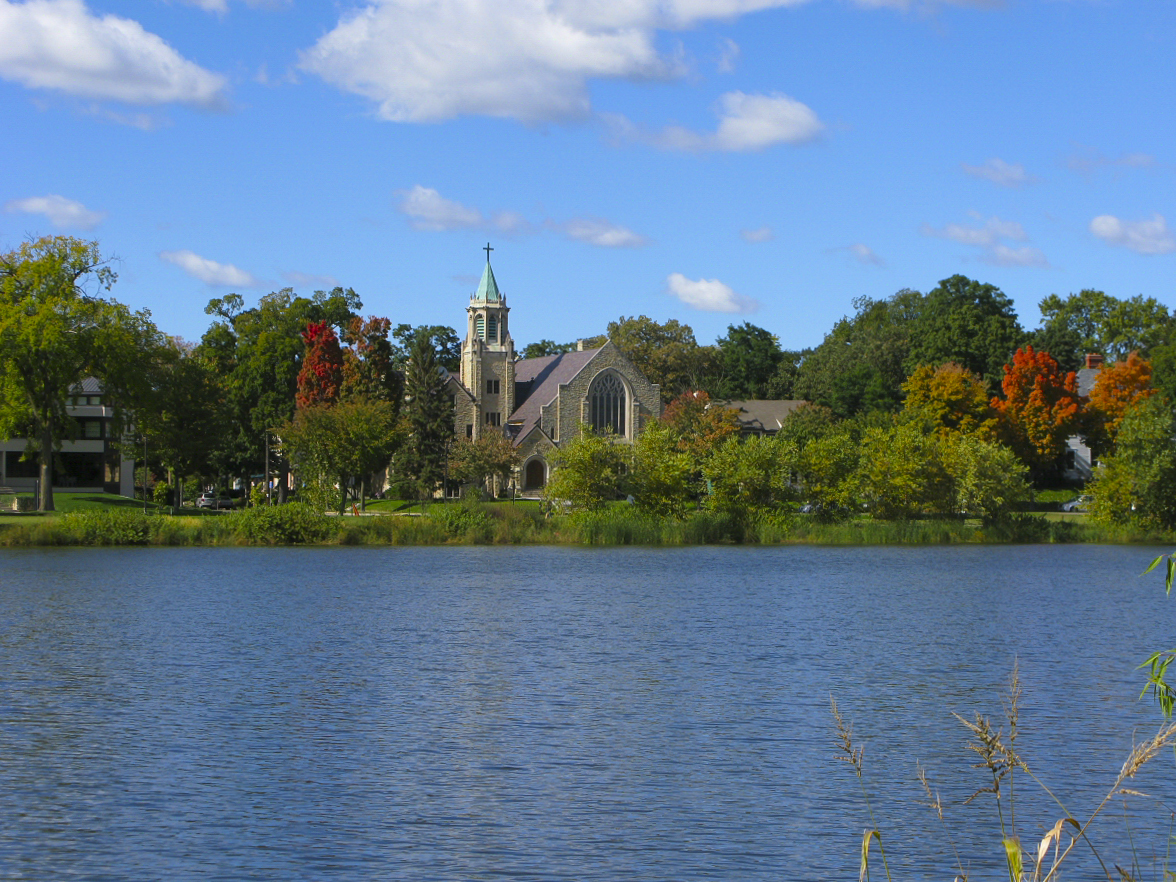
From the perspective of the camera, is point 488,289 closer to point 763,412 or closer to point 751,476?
point 763,412

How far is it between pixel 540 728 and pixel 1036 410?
7582cm

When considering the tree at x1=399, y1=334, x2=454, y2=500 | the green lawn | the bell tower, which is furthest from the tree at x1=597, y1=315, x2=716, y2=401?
the green lawn

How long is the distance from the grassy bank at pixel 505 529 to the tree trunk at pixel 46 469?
24.4 ft

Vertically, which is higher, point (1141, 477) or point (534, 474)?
point (534, 474)

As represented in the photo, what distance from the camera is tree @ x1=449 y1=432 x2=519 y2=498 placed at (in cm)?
8712

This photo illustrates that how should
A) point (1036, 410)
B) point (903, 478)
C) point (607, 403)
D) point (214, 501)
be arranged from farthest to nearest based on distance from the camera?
1. point (607, 403)
2. point (214, 501)
3. point (1036, 410)
4. point (903, 478)

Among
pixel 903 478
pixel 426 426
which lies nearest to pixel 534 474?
pixel 426 426

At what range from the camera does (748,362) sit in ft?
406

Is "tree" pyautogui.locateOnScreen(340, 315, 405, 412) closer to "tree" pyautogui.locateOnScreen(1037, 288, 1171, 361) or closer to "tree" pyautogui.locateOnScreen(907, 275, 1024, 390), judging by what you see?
"tree" pyautogui.locateOnScreen(907, 275, 1024, 390)

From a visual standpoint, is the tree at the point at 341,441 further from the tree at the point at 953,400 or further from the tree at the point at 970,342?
the tree at the point at 970,342

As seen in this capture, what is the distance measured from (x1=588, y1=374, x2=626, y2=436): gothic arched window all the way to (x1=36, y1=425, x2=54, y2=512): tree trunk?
43274mm

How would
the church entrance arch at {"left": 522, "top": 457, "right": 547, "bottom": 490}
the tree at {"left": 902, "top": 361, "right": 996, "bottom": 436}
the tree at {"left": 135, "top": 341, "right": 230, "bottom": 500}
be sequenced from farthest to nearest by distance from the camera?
the church entrance arch at {"left": 522, "top": 457, "right": 547, "bottom": 490} → the tree at {"left": 902, "top": 361, "right": 996, "bottom": 436} → the tree at {"left": 135, "top": 341, "right": 230, "bottom": 500}

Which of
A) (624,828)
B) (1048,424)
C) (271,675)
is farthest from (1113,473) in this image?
(624,828)

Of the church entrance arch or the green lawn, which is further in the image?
the church entrance arch
